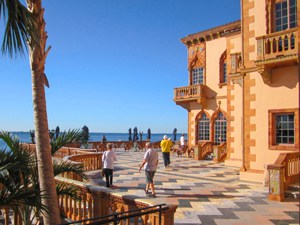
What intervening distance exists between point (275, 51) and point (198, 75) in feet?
38.0

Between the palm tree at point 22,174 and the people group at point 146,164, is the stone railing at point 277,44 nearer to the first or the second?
the people group at point 146,164

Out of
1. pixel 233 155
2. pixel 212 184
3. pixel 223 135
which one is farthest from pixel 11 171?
pixel 223 135

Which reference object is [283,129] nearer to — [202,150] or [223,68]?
[202,150]

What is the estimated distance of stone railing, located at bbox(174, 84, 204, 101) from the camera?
67.6 feet

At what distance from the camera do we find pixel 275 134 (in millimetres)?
10883

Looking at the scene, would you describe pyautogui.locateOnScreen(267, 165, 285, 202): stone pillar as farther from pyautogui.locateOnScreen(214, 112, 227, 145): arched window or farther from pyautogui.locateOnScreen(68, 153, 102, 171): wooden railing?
pyautogui.locateOnScreen(214, 112, 227, 145): arched window

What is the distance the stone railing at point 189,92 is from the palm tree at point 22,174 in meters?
15.5

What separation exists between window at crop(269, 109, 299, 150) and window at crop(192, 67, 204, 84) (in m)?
11.3

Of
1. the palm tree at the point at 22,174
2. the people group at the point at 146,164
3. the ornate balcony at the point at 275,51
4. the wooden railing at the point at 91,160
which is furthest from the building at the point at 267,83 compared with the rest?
the palm tree at the point at 22,174

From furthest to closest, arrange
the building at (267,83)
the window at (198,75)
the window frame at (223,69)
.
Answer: the window at (198,75)
the window frame at (223,69)
the building at (267,83)

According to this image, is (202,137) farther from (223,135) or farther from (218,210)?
(218,210)

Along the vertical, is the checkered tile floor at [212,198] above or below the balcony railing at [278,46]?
below

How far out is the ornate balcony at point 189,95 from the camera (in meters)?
20.6

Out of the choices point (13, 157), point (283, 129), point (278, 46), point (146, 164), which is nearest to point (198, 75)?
point (278, 46)
